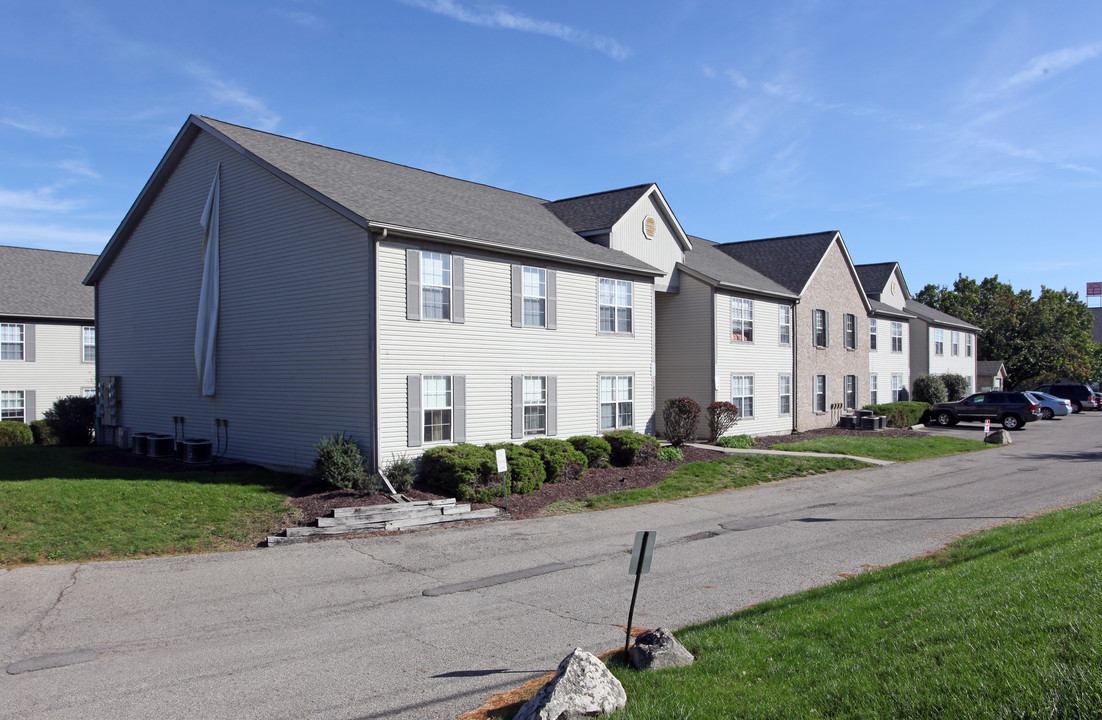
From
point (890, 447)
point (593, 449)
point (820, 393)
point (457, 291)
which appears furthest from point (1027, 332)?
point (457, 291)

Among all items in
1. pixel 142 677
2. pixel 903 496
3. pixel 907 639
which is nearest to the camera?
pixel 907 639

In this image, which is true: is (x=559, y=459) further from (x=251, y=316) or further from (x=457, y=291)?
(x=251, y=316)

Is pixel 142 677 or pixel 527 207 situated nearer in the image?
pixel 142 677

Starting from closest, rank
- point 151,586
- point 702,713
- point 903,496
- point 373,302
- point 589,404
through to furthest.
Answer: point 702,713 < point 151,586 < point 373,302 < point 903,496 < point 589,404

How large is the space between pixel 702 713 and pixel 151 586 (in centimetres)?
840

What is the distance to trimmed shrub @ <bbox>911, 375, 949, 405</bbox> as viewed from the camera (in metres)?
44.6

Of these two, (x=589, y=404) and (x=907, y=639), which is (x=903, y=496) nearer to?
(x=589, y=404)

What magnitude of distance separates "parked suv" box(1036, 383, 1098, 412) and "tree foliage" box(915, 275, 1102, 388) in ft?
3.17

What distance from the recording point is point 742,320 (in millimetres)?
29766

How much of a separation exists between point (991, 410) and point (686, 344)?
21.7 meters

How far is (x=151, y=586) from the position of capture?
34.9ft

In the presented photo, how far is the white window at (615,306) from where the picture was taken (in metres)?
23.4

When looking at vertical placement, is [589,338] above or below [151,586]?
above

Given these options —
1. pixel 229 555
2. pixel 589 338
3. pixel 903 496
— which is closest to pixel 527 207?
pixel 589 338
